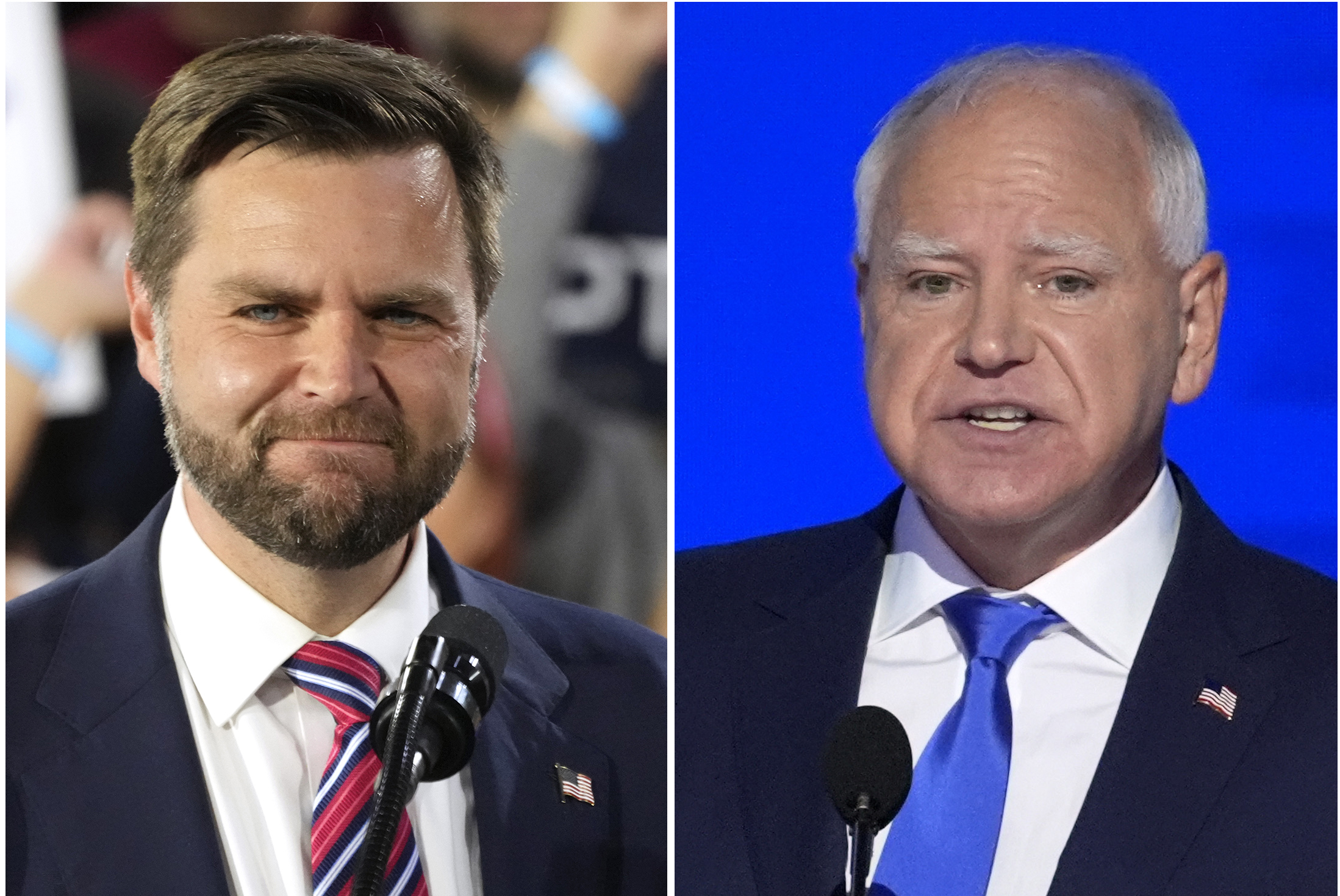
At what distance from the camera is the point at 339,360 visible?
10.0 ft

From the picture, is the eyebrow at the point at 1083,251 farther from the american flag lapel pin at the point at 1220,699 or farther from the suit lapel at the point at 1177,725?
the american flag lapel pin at the point at 1220,699

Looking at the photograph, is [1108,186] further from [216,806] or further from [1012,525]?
[216,806]

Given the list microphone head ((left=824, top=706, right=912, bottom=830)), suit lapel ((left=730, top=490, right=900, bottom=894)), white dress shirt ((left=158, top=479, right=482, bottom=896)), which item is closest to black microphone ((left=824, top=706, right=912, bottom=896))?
microphone head ((left=824, top=706, right=912, bottom=830))

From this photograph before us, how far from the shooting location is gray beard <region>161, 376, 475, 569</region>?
3064mm

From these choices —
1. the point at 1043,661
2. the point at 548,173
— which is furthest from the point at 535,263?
the point at 1043,661

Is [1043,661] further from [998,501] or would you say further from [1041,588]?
[998,501]

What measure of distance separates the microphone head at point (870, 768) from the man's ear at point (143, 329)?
1.51 metres

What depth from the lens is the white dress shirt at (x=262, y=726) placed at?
3.00 m

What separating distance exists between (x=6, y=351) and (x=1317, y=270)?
2636 millimetres

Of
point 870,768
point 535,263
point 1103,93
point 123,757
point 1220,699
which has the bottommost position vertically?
point 123,757

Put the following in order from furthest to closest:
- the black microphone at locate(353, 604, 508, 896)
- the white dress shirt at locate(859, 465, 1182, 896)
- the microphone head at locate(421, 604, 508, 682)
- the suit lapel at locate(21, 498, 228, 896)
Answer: the white dress shirt at locate(859, 465, 1182, 896) → the suit lapel at locate(21, 498, 228, 896) → the microphone head at locate(421, 604, 508, 682) → the black microphone at locate(353, 604, 508, 896)

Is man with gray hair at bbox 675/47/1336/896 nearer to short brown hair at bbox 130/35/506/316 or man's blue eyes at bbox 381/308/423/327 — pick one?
short brown hair at bbox 130/35/506/316

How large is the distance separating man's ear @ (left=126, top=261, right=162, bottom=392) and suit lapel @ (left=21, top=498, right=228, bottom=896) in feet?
0.99

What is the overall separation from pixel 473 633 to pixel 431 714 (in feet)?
0.59
